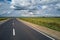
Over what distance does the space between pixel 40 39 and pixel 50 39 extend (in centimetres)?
74

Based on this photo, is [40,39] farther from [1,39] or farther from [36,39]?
[1,39]

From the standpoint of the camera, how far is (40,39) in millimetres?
10680

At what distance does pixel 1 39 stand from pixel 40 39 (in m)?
2.96

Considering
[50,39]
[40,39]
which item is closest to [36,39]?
[40,39]

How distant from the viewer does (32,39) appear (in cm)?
1072

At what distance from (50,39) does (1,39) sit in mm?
3698

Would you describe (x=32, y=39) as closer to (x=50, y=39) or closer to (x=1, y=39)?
(x=50, y=39)

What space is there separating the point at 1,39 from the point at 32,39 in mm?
2370

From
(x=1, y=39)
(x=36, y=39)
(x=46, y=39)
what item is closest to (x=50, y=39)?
(x=46, y=39)

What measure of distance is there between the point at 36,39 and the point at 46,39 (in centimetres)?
75

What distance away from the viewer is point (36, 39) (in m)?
10.7

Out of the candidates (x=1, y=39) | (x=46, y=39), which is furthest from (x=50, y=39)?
(x=1, y=39)

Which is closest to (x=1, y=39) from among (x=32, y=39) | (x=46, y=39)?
(x=32, y=39)

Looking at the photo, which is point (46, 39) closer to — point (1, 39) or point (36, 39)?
point (36, 39)
